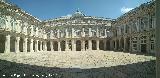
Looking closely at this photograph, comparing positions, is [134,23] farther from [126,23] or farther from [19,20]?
[19,20]

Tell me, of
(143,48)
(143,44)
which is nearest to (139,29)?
(143,44)

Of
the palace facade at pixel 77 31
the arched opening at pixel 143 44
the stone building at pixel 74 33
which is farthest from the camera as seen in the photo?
the stone building at pixel 74 33

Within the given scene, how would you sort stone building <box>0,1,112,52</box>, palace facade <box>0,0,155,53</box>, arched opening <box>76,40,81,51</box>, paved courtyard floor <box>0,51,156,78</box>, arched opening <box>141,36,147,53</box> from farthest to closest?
1. arched opening <box>76,40,81,51</box>
2. stone building <box>0,1,112,52</box>
3. arched opening <box>141,36,147,53</box>
4. palace facade <box>0,0,155,53</box>
5. paved courtyard floor <box>0,51,156,78</box>

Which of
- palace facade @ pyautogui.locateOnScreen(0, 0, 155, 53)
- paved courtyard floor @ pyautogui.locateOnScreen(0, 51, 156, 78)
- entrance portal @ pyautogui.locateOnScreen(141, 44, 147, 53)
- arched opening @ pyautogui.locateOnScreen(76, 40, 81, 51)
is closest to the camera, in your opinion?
paved courtyard floor @ pyautogui.locateOnScreen(0, 51, 156, 78)

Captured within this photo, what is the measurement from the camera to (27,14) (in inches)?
1462

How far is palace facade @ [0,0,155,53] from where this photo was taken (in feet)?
96.7

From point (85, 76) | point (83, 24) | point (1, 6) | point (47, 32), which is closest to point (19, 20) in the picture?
point (1, 6)

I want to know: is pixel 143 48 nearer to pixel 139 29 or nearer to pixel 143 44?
pixel 143 44

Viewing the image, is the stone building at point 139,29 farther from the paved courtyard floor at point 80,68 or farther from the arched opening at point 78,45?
the arched opening at point 78,45

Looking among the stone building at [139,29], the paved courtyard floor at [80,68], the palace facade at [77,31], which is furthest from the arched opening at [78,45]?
the paved courtyard floor at [80,68]

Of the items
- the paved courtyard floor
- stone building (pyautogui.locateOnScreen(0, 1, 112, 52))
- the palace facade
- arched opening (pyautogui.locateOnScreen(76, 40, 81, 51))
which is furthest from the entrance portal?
arched opening (pyautogui.locateOnScreen(76, 40, 81, 51))

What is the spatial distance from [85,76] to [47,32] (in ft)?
125

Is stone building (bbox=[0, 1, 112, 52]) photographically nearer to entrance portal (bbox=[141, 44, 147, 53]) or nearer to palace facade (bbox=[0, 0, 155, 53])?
palace facade (bbox=[0, 0, 155, 53])

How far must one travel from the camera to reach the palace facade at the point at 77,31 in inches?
1160
